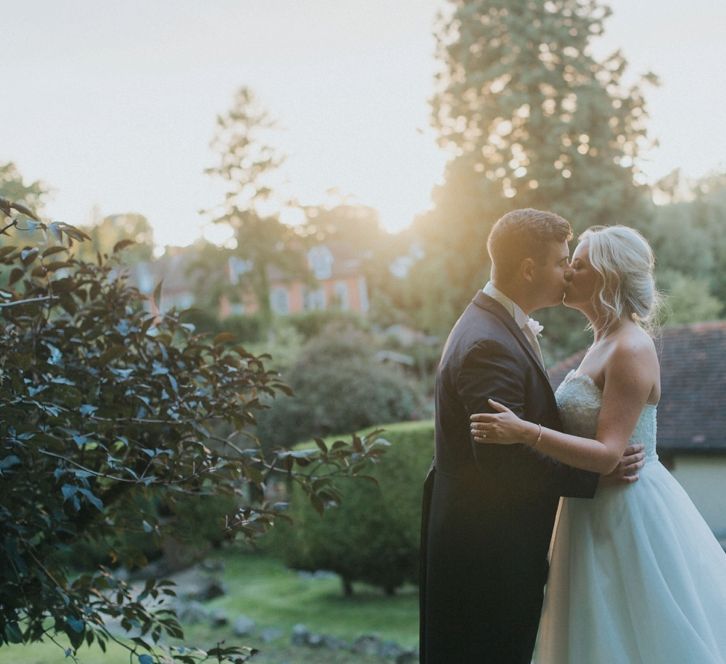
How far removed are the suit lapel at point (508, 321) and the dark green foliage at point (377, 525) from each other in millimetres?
9466

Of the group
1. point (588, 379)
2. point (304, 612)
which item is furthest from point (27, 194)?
point (304, 612)

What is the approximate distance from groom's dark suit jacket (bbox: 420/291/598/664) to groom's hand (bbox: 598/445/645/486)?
184 millimetres

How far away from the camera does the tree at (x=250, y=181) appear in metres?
37.4

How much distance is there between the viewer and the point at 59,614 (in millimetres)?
3656

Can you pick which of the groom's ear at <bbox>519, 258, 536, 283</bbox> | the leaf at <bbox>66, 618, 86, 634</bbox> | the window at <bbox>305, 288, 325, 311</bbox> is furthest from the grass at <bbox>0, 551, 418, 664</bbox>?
the window at <bbox>305, 288, 325, 311</bbox>

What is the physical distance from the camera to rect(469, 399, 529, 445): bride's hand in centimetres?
323

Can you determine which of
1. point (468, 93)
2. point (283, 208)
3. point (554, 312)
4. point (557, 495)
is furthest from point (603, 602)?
point (283, 208)

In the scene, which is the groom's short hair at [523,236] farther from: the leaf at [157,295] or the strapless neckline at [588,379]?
the leaf at [157,295]

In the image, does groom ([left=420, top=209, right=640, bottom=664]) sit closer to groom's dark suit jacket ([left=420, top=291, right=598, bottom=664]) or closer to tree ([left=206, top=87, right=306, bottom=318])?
groom's dark suit jacket ([left=420, top=291, right=598, bottom=664])

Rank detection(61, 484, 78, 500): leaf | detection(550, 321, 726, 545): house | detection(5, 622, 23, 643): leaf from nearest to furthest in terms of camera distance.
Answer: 1. detection(61, 484, 78, 500): leaf
2. detection(5, 622, 23, 643): leaf
3. detection(550, 321, 726, 545): house

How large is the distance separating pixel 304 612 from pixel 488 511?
1210 centimetres

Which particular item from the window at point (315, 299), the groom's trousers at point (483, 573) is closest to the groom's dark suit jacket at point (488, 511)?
the groom's trousers at point (483, 573)

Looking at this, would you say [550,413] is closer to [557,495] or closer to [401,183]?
[557,495]

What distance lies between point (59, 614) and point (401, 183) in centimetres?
2771
